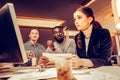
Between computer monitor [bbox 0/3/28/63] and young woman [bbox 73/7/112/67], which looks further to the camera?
young woman [bbox 73/7/112/67]

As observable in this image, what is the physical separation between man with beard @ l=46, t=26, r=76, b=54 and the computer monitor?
374 mm

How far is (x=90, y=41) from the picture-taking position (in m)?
1.32

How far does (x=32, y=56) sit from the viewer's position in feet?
4.15

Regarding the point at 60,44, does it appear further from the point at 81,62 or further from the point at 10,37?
the point at 10,37

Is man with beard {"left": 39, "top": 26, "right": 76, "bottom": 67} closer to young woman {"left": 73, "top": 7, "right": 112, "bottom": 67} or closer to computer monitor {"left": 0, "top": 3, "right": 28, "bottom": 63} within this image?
young woman {"left": 73, "top": 7, "right": 112, "bottom": 67}

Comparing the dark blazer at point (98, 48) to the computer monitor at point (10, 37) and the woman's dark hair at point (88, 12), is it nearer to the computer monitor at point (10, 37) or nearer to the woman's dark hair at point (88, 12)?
the woman's dark hair at point (88, 12)

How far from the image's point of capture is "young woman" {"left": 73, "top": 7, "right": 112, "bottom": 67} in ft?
4.18

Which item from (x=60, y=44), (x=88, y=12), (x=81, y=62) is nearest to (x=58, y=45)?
(x=60, y=44)

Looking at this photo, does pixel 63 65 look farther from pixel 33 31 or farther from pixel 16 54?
pixel 33 31

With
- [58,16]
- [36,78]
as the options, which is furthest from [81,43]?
[36,78]

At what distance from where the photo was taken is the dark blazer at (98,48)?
1274mm

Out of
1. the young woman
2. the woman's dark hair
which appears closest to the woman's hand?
the young woman

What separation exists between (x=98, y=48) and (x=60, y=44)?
276mm

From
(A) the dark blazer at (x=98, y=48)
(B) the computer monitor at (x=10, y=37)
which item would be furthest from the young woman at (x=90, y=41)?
(B) the computer monitor at (x=10, y=37)
